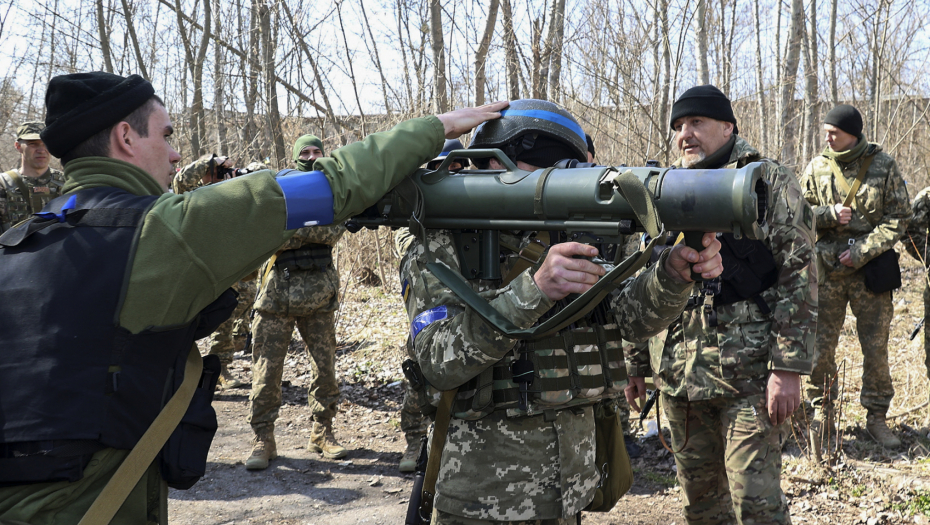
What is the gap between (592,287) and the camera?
73.1 inches

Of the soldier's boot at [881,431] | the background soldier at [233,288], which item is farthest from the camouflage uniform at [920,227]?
the background soldier at [233,288]

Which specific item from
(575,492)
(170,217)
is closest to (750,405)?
(575,492)

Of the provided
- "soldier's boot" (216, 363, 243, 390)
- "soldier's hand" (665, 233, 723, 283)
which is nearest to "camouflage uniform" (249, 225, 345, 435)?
"soldier's boot" (216, 363, 243, 390)

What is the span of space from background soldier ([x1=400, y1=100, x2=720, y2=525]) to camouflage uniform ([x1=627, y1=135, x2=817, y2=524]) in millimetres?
1016

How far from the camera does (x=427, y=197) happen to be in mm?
2184

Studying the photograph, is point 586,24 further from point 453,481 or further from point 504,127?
point 453,481

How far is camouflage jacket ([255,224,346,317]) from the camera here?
5.42m

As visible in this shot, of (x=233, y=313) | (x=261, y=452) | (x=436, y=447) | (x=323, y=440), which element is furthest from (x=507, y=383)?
(x=233, y=313)

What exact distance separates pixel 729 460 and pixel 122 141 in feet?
9.25

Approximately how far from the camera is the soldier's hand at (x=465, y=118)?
2.19 metres

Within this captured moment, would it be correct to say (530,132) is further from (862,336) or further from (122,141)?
(862,336)

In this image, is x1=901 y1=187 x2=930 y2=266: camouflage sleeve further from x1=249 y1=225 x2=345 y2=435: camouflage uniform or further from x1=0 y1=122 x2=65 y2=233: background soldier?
x1=0 y1=122 x2=65 y2=233: background soldier

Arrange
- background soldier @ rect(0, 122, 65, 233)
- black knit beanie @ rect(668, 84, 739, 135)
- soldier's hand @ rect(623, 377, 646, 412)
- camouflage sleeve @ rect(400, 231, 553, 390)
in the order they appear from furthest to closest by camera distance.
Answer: background soldier @ rect(0, 122, 65, 233) < soldier's hand @ rect(623, 377, 646, 412) < black knit beanie @ rect(668, 84, 739, 135) < camouflage sleeve @ rect(400, 231, 553, 390)

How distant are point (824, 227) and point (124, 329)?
5.60 metres
